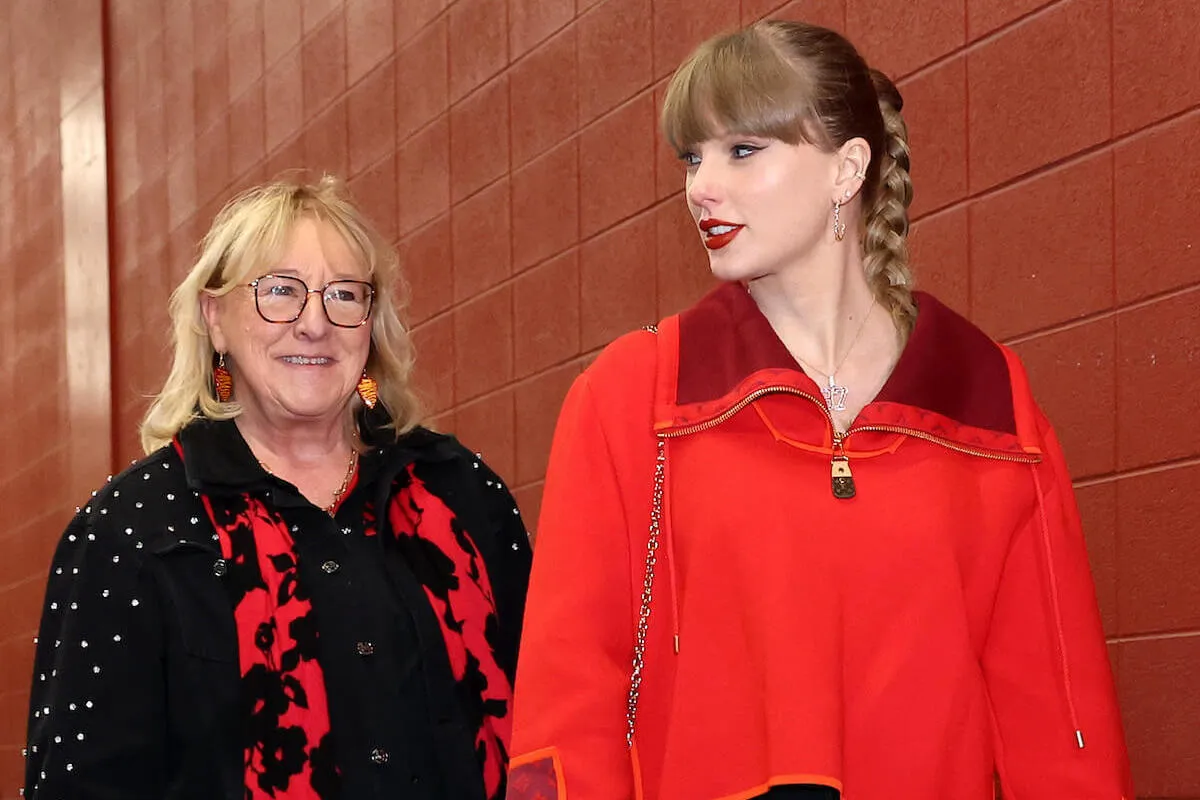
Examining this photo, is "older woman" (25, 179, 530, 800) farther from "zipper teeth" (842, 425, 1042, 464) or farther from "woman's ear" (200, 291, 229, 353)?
"zipper teeth" (842, 425, 1042, 464)

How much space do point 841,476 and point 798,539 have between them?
9 cm

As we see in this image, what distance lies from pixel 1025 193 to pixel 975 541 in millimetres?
957

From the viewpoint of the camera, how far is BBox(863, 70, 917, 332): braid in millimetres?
2098

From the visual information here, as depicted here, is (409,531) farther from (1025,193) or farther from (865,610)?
(1025,193)

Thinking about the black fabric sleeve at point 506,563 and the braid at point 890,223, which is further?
the black fabric sleeve at point 506,563

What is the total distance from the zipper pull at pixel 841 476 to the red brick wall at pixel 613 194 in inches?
30.3

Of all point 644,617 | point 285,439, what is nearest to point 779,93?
point 644,617

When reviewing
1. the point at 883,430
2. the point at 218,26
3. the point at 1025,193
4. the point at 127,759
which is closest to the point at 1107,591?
the point at 1025,193

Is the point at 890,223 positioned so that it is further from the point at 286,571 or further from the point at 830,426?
the point at 286,571

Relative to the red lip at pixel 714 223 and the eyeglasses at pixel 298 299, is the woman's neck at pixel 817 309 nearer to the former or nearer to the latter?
the red lip at pixel 714 223

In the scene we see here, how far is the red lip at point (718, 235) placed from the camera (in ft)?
6.40

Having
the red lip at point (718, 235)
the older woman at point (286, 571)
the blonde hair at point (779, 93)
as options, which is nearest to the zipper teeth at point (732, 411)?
the red lip at point (718, 235)

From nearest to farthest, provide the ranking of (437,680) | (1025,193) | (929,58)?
(437,680) → (1025,193) → (929,58)

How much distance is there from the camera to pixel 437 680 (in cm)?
245
